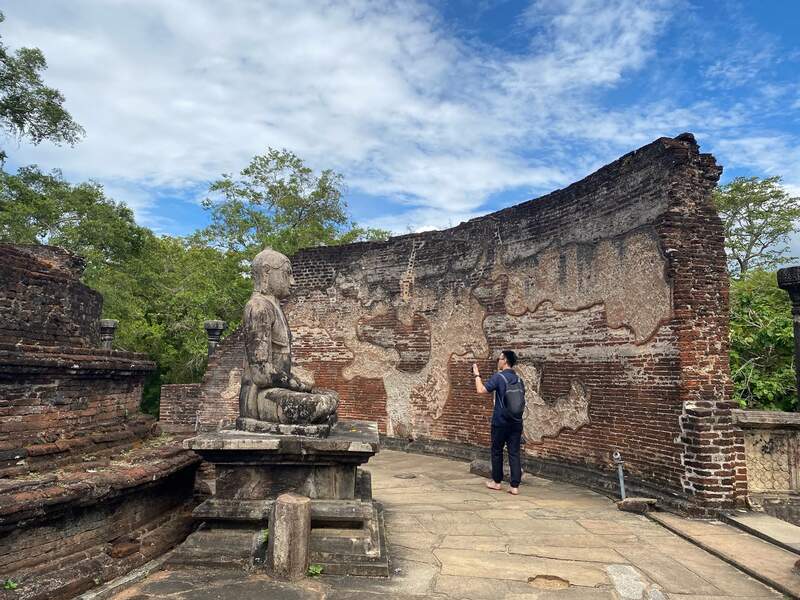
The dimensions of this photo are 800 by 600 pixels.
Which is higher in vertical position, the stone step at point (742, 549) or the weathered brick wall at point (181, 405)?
the weathered brick wall at point (181, 405)

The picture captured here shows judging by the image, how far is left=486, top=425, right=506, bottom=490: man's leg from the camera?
6.28 metres

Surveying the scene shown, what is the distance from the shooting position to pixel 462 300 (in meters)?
9.08

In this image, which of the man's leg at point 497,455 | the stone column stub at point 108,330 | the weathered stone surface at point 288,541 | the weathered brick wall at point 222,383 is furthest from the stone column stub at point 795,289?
the stone column stub at point 108,330

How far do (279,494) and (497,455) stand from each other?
3.32 m

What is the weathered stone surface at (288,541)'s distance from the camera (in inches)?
124

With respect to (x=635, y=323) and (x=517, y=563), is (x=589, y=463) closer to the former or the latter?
(x=635, y=323)

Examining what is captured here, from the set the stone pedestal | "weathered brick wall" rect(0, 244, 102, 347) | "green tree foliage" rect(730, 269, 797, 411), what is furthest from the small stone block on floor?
"weathered brick wall" rect(0, 244, 102, 347)

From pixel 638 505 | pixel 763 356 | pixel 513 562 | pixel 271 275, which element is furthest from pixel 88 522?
pixel 763 356

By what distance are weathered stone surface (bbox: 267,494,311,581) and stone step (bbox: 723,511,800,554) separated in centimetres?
348

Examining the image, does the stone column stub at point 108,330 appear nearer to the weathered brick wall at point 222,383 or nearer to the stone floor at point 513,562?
the weathered brick wall at point 222,383

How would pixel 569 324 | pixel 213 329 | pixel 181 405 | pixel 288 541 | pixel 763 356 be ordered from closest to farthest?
pixel 288 541, pixel 569 324, pixel 763 356, pixel 181 405, pixel 213 329

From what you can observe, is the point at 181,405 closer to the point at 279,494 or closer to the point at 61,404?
the point at 61,404

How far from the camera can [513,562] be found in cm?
374

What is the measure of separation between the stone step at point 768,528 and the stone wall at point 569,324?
0.21 meters
